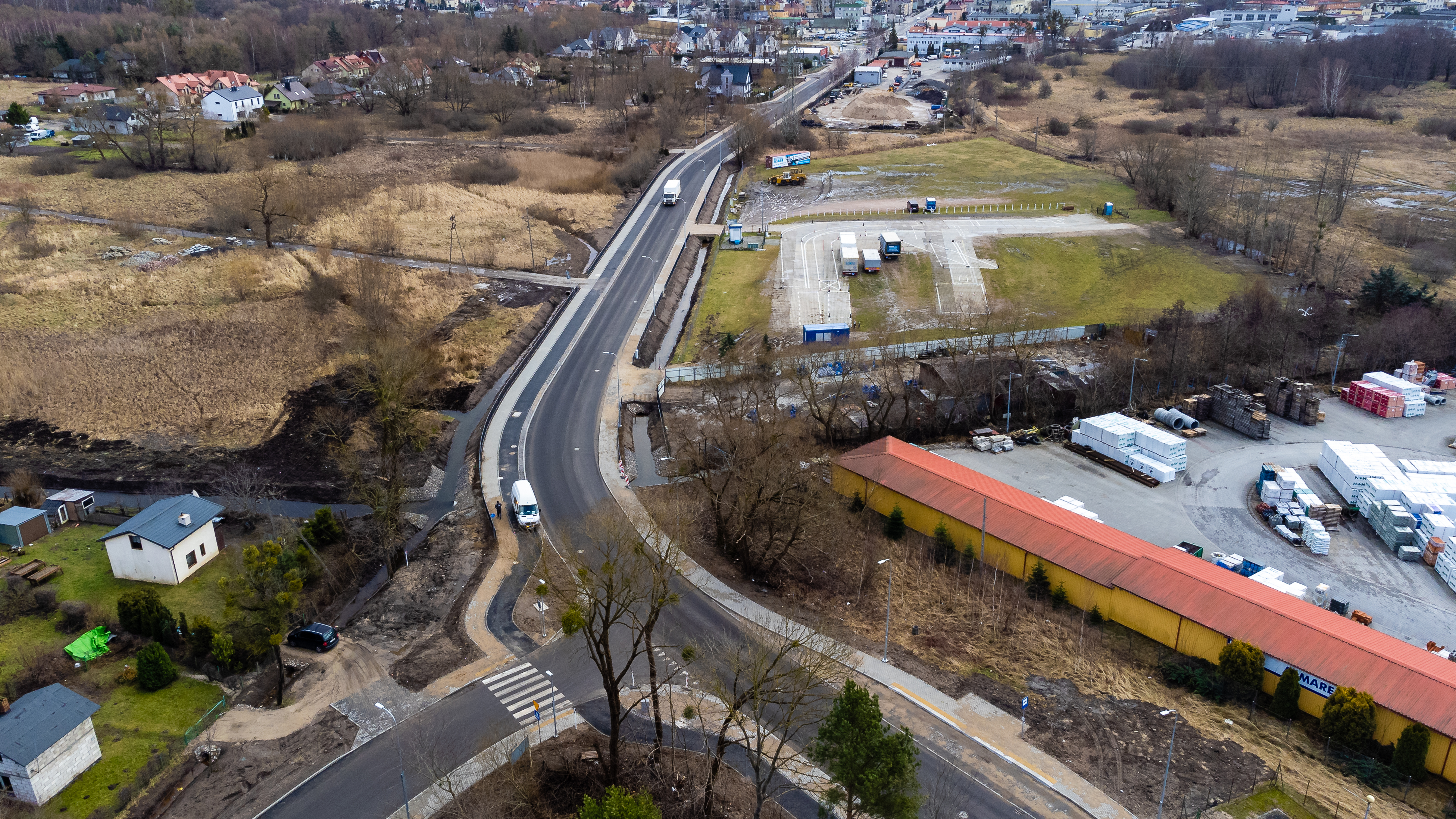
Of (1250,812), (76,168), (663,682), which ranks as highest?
(76,168)

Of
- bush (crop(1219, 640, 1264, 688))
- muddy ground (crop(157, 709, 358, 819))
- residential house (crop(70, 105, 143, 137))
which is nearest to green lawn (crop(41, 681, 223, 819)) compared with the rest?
muddy ground (crop(157, 709, 358, 819))

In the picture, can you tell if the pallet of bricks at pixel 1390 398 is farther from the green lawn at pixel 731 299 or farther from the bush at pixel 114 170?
the bush at pixel 114 170

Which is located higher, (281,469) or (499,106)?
(499,106)

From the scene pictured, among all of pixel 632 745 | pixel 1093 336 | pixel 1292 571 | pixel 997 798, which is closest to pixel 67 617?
pixel 632 745

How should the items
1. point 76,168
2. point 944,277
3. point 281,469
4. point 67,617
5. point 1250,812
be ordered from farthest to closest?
point 76,168 < point 944,277 < point 281,469 < point 67,617 < point 1250,812

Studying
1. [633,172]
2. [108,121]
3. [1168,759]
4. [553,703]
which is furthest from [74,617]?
[108,121]

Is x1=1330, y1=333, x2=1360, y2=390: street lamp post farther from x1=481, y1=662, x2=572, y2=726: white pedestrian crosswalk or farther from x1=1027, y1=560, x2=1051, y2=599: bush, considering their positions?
x1=481, y1=662, x2=572, y2=726: white pedestrian crosswalk

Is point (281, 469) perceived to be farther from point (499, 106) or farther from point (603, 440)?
point (499, 106)
